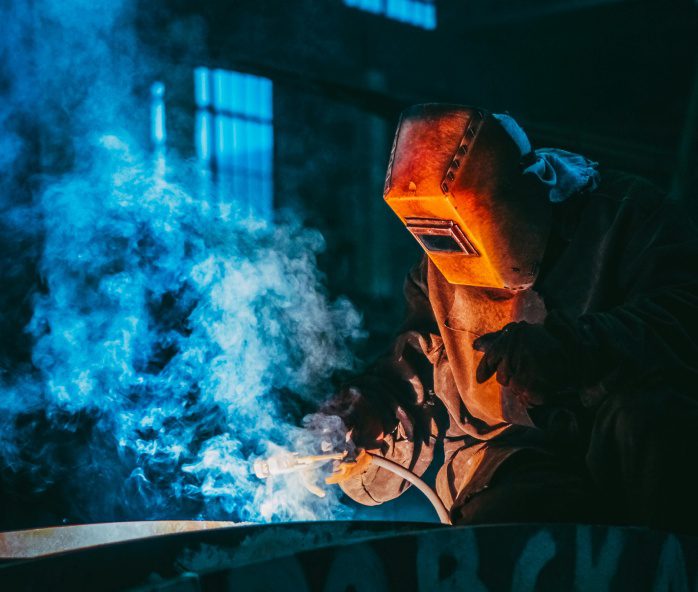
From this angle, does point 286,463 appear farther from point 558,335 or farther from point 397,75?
point 397,75

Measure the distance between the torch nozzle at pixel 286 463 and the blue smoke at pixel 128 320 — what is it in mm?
105

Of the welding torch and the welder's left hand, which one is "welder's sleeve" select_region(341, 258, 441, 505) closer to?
the welding torch

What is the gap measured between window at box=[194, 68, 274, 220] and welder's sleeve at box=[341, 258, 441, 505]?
6064 millimetres

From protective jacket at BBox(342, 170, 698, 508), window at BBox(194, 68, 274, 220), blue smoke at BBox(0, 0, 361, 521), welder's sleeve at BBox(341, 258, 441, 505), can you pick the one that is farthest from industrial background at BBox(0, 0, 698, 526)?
protective jacket at BBox(342, 170, 698, 508)

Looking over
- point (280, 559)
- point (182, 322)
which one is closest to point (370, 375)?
point (280, 559)

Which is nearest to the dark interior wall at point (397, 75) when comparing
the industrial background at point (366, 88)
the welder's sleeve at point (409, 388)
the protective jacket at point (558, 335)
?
the industrial background at point (366, 88)

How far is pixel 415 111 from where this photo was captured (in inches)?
99.1

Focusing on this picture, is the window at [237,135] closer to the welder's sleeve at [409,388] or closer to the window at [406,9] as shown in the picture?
the window at [406,9]

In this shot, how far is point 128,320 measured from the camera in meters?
5.59

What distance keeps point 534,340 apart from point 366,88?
21.5 ft

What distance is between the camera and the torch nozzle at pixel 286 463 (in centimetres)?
271

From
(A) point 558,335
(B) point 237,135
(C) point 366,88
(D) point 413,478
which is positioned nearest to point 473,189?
(A) point 558,335

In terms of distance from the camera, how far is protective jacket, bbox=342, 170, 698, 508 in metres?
2.16

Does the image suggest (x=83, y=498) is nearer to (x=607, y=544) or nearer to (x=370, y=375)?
(x=370, y=375)
